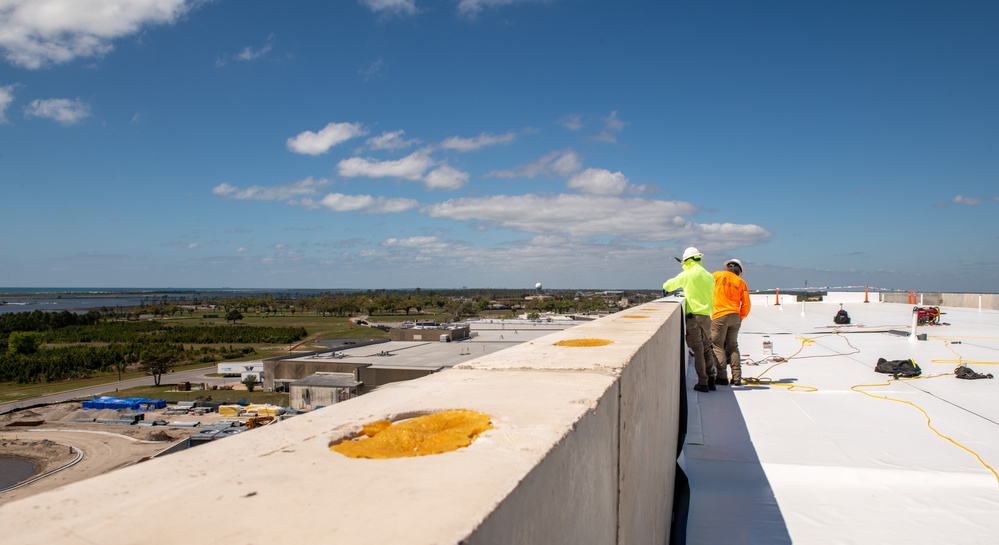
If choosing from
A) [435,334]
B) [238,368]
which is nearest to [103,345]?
[238,368]

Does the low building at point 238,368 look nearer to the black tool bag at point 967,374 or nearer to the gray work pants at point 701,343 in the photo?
the gray work pants at point 701,343

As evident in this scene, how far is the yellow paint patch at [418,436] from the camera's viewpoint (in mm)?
1381

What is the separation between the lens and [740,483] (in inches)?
175

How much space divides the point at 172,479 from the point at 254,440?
12.2 inches

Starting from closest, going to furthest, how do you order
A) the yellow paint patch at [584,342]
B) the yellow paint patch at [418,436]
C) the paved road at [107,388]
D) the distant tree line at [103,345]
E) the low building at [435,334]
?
the yellow paint patch at [418,436] < the yellow paint patch at [584,342] < the paved road at [107,388] < the low building at [435,334] < the distant tree line at [103,345]

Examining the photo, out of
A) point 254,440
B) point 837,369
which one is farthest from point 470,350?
point 254,440

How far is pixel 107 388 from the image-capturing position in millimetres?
49656

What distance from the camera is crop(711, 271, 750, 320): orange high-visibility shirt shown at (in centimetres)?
789

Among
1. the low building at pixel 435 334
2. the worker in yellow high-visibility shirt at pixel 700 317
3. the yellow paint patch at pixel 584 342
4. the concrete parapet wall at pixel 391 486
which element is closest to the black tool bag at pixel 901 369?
the worker in yellow high-visibility shirt at pixel 700 317

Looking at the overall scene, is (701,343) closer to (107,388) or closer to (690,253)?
(690,253)

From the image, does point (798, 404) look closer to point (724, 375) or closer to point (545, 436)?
point (724, 375)

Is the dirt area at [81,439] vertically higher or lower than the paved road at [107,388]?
higher

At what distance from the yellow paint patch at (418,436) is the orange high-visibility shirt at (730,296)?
23.0 feet

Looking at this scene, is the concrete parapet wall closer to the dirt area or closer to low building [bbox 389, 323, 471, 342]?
the dirt area
